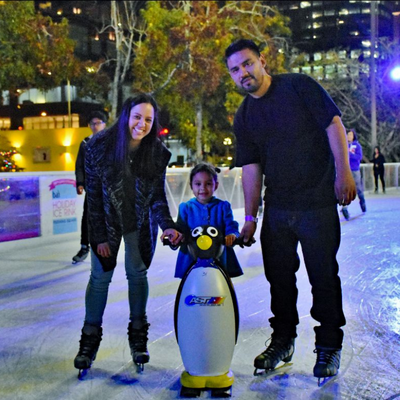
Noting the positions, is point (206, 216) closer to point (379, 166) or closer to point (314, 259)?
point (314, 259)

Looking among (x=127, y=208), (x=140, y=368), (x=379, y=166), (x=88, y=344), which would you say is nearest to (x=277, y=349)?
(x=140, y=368)

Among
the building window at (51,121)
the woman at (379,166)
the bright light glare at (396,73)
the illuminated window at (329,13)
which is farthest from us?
the illuminated window at (329,13)

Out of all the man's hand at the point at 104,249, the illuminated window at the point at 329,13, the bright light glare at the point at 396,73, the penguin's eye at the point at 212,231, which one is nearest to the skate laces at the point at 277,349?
the penguin's eye at the point at 212,231

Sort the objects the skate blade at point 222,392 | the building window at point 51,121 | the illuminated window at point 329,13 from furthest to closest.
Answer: the illuminated window at point 329,13, the building window at point 51,121, the skate blade at point 222,392

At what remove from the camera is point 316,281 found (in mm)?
3059

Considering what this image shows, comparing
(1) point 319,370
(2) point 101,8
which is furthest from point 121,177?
(2) point 101,8

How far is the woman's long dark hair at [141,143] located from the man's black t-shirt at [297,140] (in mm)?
593

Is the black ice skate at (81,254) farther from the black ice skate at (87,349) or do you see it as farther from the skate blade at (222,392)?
the skate blade at (222,392)

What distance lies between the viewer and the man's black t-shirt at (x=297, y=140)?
302 cm

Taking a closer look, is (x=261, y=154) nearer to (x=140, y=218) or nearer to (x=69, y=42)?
(x=140, y=218)

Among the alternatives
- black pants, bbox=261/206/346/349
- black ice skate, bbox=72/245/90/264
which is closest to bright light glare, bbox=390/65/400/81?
black ice skate, bbox=72/245/90/264

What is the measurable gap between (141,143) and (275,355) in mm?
1362

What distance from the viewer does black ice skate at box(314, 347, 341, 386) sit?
2.87 meters

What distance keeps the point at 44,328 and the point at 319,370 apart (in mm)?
1966
